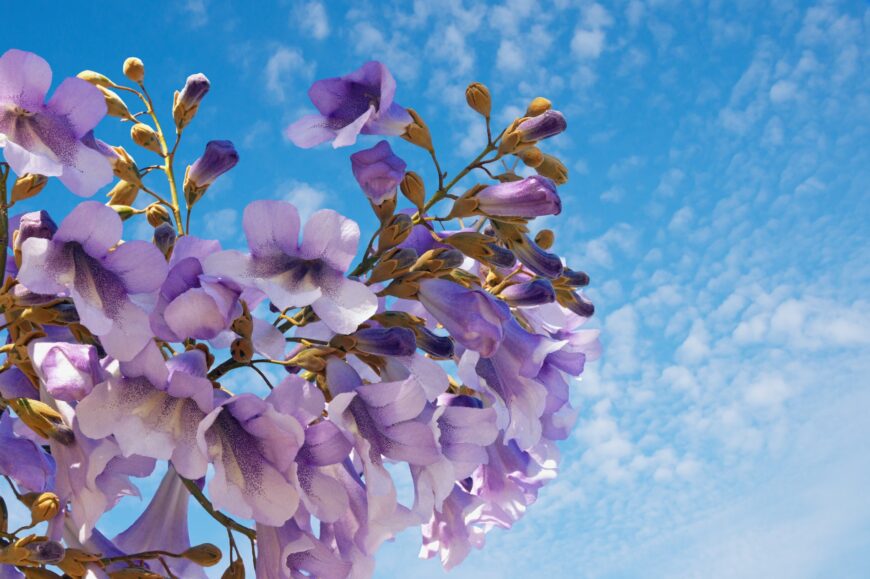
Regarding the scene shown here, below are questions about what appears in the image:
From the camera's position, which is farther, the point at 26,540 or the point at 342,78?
the point at 342,78

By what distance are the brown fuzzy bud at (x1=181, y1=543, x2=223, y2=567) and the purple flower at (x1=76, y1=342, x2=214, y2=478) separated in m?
0.30

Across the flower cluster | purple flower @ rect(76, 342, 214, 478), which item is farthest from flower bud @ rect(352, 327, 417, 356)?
purple flower @ rect(76, 342, 214, 478)

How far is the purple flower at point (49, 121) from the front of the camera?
1646mm

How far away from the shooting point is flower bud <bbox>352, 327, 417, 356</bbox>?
5.38ft

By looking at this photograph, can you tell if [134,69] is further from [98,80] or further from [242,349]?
[242,349]

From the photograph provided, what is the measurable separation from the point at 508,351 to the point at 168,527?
2.59 feet

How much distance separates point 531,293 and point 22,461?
112 cm

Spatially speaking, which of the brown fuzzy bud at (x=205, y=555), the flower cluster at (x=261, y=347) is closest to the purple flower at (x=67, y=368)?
the flower cluster at (x=261, y=347)

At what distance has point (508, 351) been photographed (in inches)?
75.7

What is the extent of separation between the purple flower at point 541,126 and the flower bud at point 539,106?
0.03 metres

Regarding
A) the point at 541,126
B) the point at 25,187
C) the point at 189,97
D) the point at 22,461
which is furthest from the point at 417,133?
the point at 22,461

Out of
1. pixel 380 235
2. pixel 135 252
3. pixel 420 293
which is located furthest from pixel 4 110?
pixel 420 293

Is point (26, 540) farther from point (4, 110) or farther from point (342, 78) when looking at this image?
point (342, 78)

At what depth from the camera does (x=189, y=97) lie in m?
2.15
